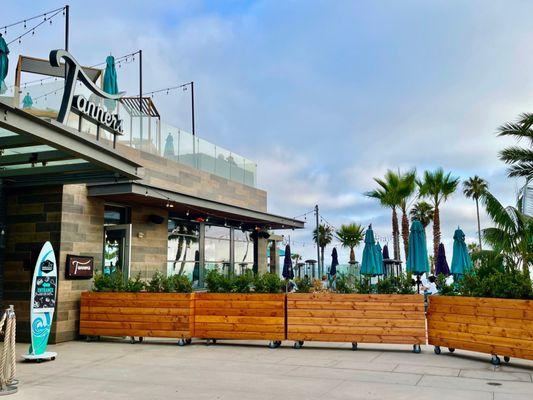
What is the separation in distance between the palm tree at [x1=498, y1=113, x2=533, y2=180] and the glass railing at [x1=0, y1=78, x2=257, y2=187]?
29.1 ft

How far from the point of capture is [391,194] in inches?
1144

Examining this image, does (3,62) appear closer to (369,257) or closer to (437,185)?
(369,257)

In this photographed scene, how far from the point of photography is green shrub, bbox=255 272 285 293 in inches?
422

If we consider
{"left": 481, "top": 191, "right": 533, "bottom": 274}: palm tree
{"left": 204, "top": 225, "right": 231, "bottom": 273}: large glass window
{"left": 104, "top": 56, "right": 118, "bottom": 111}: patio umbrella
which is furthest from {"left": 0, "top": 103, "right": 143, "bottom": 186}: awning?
{"left": 481, "top": 191, "right": 533, "bottom": 274}: palm tree

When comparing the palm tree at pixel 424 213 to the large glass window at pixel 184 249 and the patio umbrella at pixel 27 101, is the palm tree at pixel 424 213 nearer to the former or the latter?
the large glass window at pixel 184 249

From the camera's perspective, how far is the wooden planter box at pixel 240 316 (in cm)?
1024

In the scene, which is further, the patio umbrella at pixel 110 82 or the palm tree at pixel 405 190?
Result: the palm tree at pixel 405 190

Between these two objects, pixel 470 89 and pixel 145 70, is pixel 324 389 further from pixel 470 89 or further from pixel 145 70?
pixel 145 70

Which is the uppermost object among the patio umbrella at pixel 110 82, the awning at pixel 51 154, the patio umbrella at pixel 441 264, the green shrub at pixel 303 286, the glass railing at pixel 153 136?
the patio umbrella at pixel 110 82

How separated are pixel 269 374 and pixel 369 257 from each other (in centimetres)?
812

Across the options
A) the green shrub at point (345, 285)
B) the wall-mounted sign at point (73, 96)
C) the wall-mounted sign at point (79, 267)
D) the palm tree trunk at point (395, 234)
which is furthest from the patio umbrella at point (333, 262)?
the wall-mounted sign at point (73, 96)

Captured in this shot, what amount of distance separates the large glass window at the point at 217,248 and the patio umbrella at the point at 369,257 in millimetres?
4670

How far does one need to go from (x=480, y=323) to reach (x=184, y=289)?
598cm

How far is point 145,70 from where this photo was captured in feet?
66.7
